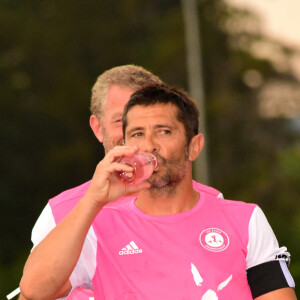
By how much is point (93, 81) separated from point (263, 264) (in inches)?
1426

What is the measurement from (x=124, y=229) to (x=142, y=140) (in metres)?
0.40

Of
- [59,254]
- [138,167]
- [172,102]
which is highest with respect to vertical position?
[172,102]

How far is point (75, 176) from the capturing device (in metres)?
37.7

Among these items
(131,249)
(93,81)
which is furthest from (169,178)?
(93,81)

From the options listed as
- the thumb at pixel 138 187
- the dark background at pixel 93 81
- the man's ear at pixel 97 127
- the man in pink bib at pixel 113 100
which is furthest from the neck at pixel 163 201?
the dark background at pixel 93 81

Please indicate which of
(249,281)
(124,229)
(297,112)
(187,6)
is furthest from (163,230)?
(297,112)

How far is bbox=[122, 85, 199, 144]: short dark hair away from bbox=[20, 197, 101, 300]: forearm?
65 centimetres

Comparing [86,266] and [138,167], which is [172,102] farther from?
[86,266]

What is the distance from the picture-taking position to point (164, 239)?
4180mm

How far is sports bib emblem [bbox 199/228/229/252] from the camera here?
165 inches

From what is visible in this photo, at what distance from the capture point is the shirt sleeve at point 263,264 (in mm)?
4172

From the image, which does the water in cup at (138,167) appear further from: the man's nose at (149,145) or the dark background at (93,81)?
the dark background at (93,81)

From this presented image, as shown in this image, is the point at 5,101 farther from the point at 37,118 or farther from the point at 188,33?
the point at 188,33

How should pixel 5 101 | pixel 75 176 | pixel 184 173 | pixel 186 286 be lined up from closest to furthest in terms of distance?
pixel 186 286 → pixel 184 173 → pixel 5 101 → pixel 75 176
